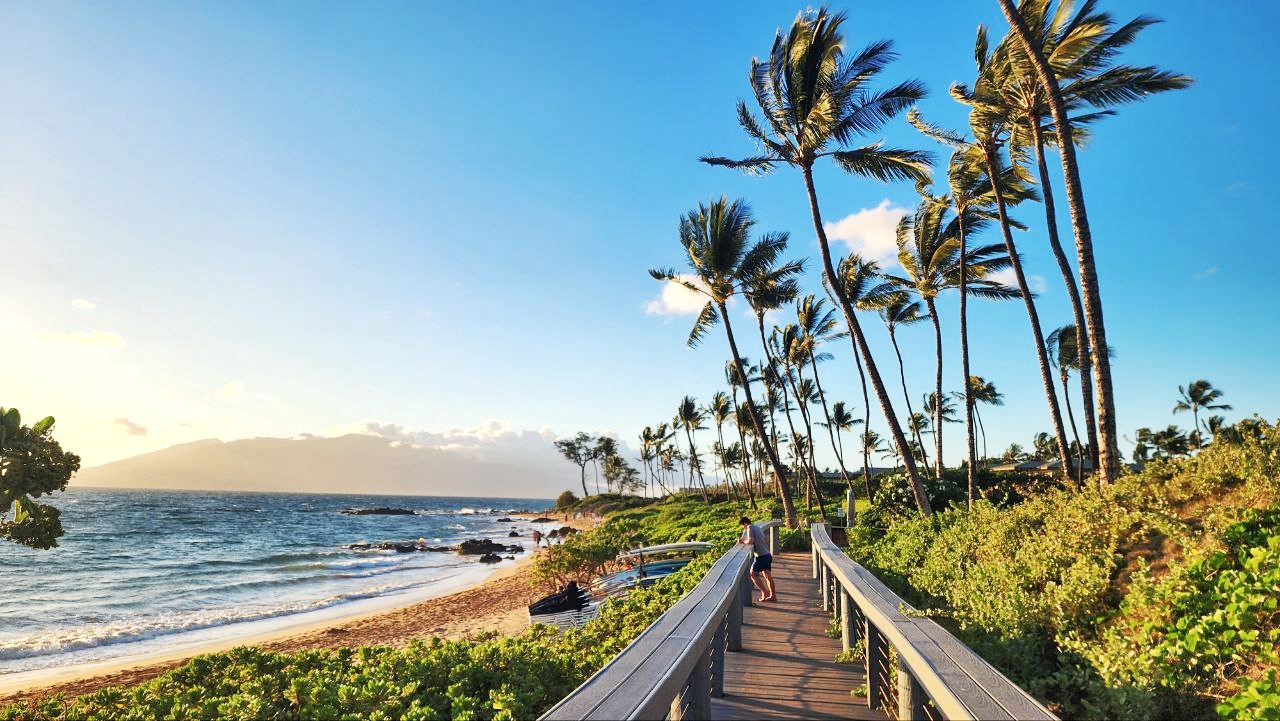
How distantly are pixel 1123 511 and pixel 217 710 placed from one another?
781cm

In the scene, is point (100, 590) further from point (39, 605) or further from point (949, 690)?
point (949, 690)

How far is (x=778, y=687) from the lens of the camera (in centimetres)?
532

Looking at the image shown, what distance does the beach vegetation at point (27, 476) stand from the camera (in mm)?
6348

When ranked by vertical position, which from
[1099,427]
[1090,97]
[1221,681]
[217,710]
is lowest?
[217,710]

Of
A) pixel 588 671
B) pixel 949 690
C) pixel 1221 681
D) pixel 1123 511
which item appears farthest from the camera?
pixel 1123 511

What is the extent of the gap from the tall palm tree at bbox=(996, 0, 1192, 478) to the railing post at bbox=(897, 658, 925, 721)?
11.1m

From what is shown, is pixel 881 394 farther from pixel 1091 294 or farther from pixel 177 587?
pixel 177 587

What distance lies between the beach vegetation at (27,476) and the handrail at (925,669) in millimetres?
8168

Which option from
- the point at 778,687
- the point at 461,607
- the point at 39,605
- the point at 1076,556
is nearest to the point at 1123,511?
the point at 1076,556

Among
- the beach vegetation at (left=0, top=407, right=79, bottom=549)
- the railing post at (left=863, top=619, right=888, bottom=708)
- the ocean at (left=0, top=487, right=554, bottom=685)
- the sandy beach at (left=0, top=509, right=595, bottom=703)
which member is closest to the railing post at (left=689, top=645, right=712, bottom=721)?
the railing post at (left=863, top=619, right=888, bottom=708)

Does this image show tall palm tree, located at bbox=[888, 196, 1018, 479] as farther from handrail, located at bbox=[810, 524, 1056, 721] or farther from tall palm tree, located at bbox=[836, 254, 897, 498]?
handrail, located at bbox=[810, 524, 1056, 721]

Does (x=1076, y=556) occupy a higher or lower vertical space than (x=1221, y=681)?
higher

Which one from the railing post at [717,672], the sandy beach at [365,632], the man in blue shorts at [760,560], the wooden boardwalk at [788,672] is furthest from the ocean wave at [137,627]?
the railing post at [717,672]

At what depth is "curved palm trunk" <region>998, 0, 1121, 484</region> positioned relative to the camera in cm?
922
